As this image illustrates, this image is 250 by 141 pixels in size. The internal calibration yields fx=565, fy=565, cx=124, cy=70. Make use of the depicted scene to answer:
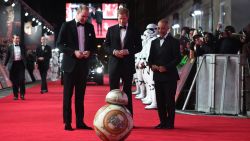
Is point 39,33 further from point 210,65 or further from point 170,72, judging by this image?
point 170,72

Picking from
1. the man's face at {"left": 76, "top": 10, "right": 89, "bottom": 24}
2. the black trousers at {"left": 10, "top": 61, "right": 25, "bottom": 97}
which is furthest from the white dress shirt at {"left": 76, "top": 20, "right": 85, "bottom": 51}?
the black trousers at {"left": 10, "top": 61, "right": 25, "bottom": 97}

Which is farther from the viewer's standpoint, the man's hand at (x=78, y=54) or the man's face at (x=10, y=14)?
the man's face at (x=10, y=14)

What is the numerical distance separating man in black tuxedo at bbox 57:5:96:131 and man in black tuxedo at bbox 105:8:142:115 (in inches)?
15.9

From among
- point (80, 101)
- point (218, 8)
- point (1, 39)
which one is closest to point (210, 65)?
point (80, 101)

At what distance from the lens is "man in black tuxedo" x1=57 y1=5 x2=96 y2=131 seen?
32.3 feet

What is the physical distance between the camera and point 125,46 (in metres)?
10.1

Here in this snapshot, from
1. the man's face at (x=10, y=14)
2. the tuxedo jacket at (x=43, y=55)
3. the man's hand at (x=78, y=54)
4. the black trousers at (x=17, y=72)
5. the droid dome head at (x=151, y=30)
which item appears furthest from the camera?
the man's face at (x=10, y=14)

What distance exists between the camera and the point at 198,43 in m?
14.5

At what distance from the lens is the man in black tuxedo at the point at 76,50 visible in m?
9.86

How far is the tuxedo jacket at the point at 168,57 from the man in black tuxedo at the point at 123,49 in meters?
0.52

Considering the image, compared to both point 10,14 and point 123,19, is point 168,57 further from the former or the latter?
point 10,14

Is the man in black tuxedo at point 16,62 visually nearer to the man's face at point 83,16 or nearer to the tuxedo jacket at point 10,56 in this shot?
the tuxedo jacket at point 10,56

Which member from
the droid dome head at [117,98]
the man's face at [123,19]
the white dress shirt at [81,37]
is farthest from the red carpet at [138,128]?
the man's face at [123,19]

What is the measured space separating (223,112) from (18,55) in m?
7.65
